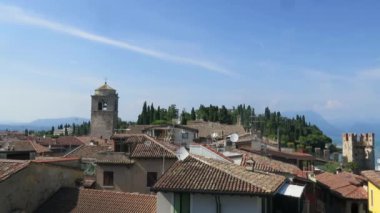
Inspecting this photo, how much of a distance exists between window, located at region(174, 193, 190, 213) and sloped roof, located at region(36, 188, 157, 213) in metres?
5.40

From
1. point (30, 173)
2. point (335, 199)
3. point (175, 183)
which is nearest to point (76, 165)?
point (30, 173)

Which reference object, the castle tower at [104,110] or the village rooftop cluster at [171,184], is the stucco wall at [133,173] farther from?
the castle tower at [104,110]

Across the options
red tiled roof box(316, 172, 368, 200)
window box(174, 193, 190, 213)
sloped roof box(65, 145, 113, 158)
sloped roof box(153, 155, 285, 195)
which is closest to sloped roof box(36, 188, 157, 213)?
sloped roof box(153, 155, 285, 195)

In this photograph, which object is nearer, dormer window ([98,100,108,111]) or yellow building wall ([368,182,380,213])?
yellow building wall ([368,182,380,213])

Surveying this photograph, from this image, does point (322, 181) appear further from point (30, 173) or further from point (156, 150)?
point (30, 173)

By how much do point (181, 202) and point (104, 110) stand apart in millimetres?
79979

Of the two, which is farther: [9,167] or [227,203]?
[9,167]

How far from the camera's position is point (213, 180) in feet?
63.6

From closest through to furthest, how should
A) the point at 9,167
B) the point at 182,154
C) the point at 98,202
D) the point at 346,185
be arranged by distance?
the point at 9,167 < the point at 98,202 < the point at 182,154 < the point at 346,185

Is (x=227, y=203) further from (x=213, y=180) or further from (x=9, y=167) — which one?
(x=9, y=167)

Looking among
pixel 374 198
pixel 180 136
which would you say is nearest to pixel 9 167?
pixel 374 198

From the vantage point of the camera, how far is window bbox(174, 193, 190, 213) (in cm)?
Answer: 1917

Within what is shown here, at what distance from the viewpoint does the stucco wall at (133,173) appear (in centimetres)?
3017

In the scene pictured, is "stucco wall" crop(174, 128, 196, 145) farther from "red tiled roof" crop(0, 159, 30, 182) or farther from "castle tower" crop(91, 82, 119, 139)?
"castle tower" crop(91, 82, 119, 139)
